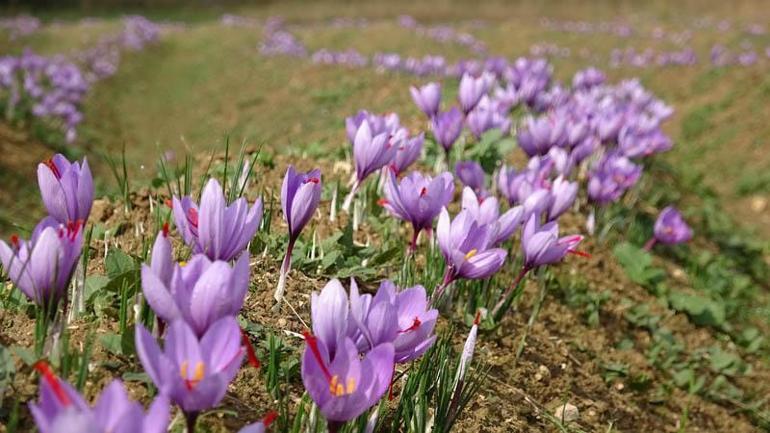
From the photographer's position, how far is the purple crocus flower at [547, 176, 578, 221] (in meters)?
2.58

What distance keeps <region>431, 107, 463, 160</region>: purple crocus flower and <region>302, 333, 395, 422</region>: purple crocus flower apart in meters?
2.07

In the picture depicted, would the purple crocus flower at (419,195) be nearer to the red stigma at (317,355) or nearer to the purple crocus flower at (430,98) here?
the red stigma at (317,355)

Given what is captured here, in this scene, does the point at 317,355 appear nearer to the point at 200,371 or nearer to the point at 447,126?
the point at 200,371

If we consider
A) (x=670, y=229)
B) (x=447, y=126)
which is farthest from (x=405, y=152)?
(x=670, y=229)

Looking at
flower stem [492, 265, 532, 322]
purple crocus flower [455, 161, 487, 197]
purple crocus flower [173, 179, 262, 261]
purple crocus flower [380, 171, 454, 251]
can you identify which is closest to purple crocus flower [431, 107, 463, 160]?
purple crocus flower [455, 161, 487, 197]

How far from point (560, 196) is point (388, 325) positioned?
1491 mm

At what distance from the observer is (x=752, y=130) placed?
30.2 ft

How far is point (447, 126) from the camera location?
318cm

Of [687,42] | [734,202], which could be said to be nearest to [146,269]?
[734,202]

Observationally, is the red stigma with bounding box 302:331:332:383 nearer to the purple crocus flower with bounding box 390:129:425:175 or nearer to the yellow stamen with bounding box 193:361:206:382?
the yellow stamen with bounding box 193:361:206:382

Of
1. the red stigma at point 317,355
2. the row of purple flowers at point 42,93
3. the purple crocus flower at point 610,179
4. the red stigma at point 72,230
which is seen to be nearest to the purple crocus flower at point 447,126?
the purple crocus flower at point 610,179

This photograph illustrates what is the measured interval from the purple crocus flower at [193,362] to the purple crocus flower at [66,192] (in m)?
0.60

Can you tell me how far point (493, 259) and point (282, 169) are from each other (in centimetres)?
195

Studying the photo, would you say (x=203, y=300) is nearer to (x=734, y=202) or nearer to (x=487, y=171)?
(x=487, y=171)
